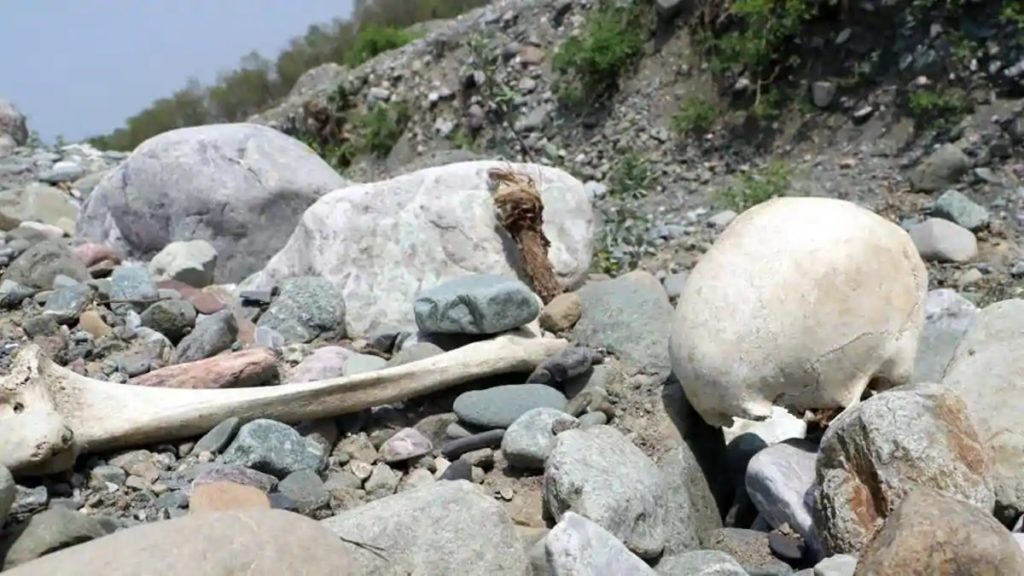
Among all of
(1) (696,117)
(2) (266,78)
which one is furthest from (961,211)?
(2) (266,78)

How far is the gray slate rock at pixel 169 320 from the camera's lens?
4.65 m

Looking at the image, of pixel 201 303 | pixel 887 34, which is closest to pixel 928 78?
pixel 887 34

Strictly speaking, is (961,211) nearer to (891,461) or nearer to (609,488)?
(891,461)

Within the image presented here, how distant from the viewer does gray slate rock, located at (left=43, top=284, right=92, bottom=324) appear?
15.3ft

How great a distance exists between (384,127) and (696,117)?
3865 millimetres

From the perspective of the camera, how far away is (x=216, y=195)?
5.90m

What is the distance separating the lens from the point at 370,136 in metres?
12.3

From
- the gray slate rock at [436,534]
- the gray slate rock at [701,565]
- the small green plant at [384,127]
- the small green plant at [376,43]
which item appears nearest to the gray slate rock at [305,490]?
the gray slate rock at [436,534]

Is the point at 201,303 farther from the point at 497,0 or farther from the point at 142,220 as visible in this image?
the point at 497,0

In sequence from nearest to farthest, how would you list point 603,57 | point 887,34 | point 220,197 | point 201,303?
point 201,303 < point 220,197 < point 887,34 < point 603,57

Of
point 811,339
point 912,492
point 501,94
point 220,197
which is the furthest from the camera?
point 501,94

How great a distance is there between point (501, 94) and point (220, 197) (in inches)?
230

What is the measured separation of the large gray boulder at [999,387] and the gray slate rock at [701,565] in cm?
82

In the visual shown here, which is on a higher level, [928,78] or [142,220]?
[142,220]
